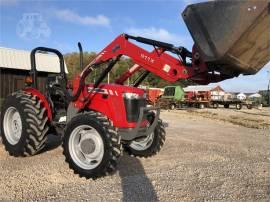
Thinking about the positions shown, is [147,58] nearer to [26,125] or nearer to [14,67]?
[26,125]

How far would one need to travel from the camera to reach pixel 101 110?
24.6 ft

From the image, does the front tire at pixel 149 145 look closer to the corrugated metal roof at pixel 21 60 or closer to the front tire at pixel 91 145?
the front tire at pixel 91 145

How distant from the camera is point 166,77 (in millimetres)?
6973

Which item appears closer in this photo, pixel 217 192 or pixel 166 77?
pixel 217 192

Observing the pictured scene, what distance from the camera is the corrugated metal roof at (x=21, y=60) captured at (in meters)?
34.7

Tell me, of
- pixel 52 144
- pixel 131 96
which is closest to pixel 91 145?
pixel 131 96

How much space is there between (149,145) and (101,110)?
156 cm

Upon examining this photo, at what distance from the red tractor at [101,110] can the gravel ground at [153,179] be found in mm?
354

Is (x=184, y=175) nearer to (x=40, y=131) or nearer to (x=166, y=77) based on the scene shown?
(x=166, y=77)

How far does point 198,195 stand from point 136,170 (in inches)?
71.5

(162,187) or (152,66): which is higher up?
(152,66)

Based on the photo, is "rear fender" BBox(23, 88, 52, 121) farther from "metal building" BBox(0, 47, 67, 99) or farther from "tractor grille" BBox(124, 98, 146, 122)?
"metal building" BBox(0, 47, 67, 99)

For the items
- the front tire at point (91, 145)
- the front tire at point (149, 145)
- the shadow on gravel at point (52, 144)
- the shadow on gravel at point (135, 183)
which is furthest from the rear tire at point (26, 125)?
the front tire at point (149, 145)

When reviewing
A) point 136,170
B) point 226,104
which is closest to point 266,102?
point 226,104
